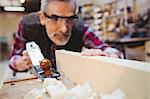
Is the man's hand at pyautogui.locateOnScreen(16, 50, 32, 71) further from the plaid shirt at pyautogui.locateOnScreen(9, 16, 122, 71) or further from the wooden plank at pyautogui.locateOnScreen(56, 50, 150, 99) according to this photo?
the wooden plank at pyautogui.locateOnScreen(56, 50, 150, 99)

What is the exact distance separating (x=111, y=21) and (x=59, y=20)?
30 cm

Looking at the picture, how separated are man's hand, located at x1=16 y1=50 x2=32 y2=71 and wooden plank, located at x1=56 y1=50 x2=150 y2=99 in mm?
171

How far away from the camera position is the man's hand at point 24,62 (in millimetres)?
1233

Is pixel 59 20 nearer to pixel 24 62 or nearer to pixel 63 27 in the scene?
pixel 63 27

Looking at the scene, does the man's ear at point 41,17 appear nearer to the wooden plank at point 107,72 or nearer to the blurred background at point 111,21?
the blurred background at point 111,21

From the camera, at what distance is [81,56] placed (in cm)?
118

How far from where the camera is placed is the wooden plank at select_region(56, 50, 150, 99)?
34.5 inches

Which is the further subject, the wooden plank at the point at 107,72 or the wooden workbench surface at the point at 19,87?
the wooden workbench surface at the point at 19,87

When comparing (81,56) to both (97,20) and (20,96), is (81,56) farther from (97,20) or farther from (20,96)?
(20,96)

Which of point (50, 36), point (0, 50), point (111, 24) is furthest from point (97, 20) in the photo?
point (0, 50)

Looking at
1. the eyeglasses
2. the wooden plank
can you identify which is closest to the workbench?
the wooden plank

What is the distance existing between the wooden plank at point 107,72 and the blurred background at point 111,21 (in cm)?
13

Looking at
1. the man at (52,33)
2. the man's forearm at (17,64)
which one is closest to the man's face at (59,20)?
the man at (52,33)

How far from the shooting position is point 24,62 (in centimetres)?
125
